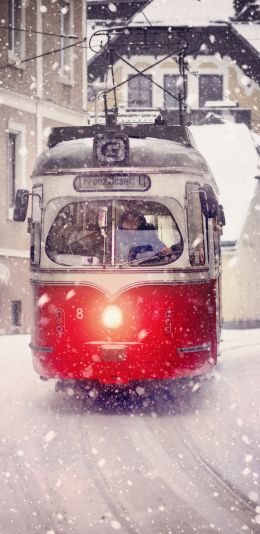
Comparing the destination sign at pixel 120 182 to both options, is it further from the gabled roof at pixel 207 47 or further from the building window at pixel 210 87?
the building window at pixel 210 87

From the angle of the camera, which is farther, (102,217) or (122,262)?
(102,217)

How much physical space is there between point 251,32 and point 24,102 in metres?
32.3

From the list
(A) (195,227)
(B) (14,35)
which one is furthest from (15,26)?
(A) (195,227)

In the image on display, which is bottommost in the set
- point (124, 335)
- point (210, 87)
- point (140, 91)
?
point (124, 335)

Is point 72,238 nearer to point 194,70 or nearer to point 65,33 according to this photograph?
point 65,33

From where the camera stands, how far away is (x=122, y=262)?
11.8 m

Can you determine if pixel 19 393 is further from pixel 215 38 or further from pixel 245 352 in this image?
pixel 215 38

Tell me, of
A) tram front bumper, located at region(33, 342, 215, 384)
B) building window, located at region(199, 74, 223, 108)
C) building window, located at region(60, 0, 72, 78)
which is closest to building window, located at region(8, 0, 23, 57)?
building window, located at region(60, 0, 72, 78)

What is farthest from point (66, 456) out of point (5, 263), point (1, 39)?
point (1, 39)

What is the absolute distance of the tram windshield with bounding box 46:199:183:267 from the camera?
11.8 metres

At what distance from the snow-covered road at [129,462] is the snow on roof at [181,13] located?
3940 centimetres

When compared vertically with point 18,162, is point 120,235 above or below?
below

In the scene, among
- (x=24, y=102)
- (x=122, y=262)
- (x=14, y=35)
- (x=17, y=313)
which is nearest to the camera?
(x=122, y=262)

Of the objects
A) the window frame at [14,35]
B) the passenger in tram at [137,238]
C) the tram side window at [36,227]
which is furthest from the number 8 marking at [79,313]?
the window frame at [14,35]
